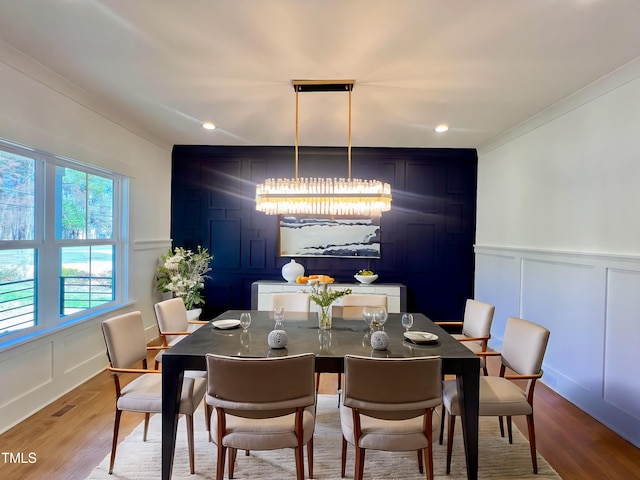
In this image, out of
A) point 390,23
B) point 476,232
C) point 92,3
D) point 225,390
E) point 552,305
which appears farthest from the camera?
point 476,232

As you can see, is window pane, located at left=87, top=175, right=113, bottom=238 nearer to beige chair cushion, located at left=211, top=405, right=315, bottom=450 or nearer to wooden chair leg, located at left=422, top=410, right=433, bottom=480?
beige chair cushion, located at left=211, top=405, right=315, bottom=450

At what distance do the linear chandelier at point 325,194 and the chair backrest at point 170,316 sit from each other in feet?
3.65

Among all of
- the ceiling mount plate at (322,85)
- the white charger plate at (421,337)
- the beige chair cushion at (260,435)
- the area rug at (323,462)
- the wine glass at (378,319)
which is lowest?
the area rug at (323,462)

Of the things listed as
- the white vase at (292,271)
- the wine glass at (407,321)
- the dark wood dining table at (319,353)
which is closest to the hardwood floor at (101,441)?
the dark wood dining table at (319,353)

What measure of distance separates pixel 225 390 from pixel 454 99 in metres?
2.90

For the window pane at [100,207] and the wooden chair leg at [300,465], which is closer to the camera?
the wooden chair leg at [300,465]

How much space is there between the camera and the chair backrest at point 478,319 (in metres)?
2.88

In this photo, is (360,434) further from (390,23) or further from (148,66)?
(148,66)

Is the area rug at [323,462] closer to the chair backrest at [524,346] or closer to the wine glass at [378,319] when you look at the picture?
the chair backrest at [524,346]

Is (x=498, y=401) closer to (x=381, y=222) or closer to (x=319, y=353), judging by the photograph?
(x=319, y=353)

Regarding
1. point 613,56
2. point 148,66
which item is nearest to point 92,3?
point 148,66

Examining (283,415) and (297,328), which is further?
(297,328)

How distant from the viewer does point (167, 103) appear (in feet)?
10.9

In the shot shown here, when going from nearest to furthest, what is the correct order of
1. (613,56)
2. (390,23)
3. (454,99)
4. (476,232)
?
(390,23), (613,56), (454,99), (476,232)
